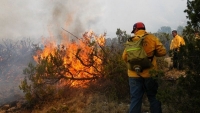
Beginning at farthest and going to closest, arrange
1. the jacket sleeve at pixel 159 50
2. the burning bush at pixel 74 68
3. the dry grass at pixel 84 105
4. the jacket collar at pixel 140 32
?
1. the burning bush at pixel 74 68
2. the dry grass at pixel 84 105
3. the jacket collar at pixel 140 32
4. the jacket sleeve at pixel 159 50

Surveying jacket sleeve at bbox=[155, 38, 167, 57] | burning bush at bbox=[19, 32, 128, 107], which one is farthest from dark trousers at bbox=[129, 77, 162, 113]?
burning bush at bbox=[19, 32, 128, 107]

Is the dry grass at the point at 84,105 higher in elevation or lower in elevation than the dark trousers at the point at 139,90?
lower

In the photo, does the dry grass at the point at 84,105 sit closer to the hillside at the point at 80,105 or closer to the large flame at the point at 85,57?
the hillside at the point at 80,105

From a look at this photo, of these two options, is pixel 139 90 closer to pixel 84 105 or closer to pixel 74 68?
pixel 84 105

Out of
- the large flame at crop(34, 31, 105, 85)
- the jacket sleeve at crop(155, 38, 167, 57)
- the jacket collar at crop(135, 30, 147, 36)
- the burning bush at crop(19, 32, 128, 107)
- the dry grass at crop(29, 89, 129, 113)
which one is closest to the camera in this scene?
the jacket sleeve at crop(155, 38, 167, 57)

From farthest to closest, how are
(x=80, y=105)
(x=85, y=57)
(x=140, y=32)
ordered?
(x=85, y=57)
(x=80, y=105)
(x=140, y=32)

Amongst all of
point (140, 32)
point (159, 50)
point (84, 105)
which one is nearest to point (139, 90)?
point (159, 50)

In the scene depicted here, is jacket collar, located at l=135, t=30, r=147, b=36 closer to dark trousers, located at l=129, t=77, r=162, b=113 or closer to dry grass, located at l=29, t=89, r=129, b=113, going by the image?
dark trousers, located at l=129, t=77, r=162, b=113

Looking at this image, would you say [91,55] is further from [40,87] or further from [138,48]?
[138,48]

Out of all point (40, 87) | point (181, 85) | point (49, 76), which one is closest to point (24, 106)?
point (40, 87)

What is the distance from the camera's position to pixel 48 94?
717 centimetres

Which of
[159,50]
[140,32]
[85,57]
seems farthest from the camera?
[85,57]

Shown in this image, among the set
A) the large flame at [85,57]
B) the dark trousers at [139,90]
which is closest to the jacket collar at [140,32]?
the dark trousers at [139,90]

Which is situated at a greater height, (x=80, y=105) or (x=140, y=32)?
(x=140, y=32)
